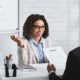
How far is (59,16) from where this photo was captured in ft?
10.1

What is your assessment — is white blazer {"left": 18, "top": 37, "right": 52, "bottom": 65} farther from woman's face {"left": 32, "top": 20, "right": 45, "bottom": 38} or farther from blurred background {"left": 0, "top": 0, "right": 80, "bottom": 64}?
blurred background {"left": 0, "top": 0, "right": 80, "bottom": 64}

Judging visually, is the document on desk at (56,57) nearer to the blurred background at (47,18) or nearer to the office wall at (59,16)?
the blurred background at (47,18)

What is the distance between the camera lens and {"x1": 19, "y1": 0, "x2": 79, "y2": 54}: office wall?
9.80 ft

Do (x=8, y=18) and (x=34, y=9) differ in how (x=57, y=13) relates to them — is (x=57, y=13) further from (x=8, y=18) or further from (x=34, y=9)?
(x=8, y=18)

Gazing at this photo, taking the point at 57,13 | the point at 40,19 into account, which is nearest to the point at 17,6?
the point at 57,13

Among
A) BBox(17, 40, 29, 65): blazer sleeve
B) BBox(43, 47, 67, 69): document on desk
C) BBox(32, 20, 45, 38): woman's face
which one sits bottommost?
BBox(17, 40, 29, 65): blazer sleeve

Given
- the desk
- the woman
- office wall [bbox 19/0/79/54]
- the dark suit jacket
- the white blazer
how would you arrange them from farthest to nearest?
1. office wall [bbox 19/0/79/54]
2. the woman
3. the white blazer
4. the desk
5. the dark suit jacket

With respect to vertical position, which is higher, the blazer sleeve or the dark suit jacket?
the dark suit jacket

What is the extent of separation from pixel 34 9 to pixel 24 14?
0.15 m

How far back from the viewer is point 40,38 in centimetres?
214

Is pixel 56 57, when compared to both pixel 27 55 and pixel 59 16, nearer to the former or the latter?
pixel 27 55

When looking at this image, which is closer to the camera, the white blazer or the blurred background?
the white blazer

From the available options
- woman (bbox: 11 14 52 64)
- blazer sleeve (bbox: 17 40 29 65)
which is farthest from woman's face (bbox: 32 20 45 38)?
blazer sleeve (bbox: 17 40 29 65)

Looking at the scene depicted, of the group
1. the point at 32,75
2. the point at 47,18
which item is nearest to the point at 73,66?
the point at 32,75
